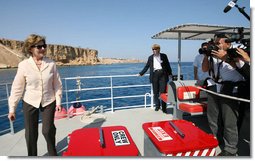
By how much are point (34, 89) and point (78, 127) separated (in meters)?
1.79

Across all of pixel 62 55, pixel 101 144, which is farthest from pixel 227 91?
pixel 62 55

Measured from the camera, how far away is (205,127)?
3443mm

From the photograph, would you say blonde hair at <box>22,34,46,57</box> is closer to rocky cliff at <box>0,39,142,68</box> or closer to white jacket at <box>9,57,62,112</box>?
white jacket at <box>9,57,62,112</box>

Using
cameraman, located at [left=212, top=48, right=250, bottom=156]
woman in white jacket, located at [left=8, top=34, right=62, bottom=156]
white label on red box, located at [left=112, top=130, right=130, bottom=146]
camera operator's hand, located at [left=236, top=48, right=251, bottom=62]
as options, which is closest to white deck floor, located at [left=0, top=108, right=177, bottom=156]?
woman in white jacket, located at [left=8, top=34, right=62, bottom=156]

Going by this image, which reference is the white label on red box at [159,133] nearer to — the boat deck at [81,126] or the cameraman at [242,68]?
the boat deck at [81,126]

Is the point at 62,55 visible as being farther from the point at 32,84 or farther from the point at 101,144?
the point at 101,144

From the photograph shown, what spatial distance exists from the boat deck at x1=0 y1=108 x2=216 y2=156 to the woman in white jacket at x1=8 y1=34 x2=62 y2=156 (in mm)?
686

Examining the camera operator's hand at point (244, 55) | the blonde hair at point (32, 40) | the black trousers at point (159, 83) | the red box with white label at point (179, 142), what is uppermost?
the blonde hair at point (32, 40)

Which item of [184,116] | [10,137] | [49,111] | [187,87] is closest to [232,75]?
[187,87]

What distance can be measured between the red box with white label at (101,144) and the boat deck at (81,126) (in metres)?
0.96

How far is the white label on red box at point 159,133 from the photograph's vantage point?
1.59 meters

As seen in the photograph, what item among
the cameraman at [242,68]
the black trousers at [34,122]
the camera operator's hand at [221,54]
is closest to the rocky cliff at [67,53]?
the black trousers at [34,122]

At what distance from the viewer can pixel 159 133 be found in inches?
66.2

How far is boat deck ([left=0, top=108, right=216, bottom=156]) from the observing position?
8.96ft
